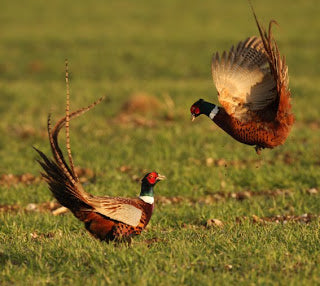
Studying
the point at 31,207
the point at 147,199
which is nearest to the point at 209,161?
the point at 31,207

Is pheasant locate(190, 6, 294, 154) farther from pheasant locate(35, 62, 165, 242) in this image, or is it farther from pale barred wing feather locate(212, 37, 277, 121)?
pheasant locate(35, 62, 165, 242)

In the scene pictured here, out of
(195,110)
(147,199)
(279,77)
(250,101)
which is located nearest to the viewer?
(147,199)

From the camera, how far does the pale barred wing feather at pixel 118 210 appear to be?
6.05m

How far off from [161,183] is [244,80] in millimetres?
3121

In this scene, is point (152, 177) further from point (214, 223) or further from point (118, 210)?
point (214, 223)

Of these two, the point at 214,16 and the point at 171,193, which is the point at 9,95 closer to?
the point at 171,193

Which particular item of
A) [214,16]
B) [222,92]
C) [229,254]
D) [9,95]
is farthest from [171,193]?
[214,16]

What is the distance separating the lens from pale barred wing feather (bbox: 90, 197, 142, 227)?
6055 mm

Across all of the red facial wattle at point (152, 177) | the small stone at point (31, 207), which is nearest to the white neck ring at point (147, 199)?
the red facial wattle at point (152, 177)

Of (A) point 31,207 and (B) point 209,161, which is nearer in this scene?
(A) point 31,207

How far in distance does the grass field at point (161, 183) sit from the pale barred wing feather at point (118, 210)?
0.85ft

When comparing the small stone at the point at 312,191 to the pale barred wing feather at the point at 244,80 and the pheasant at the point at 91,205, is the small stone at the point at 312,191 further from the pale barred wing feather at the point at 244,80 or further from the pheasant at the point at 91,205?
the pheasant at the point at 91,205

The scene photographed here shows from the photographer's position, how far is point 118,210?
609cm

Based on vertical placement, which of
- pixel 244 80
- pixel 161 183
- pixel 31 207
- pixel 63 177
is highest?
pixel 244 80
